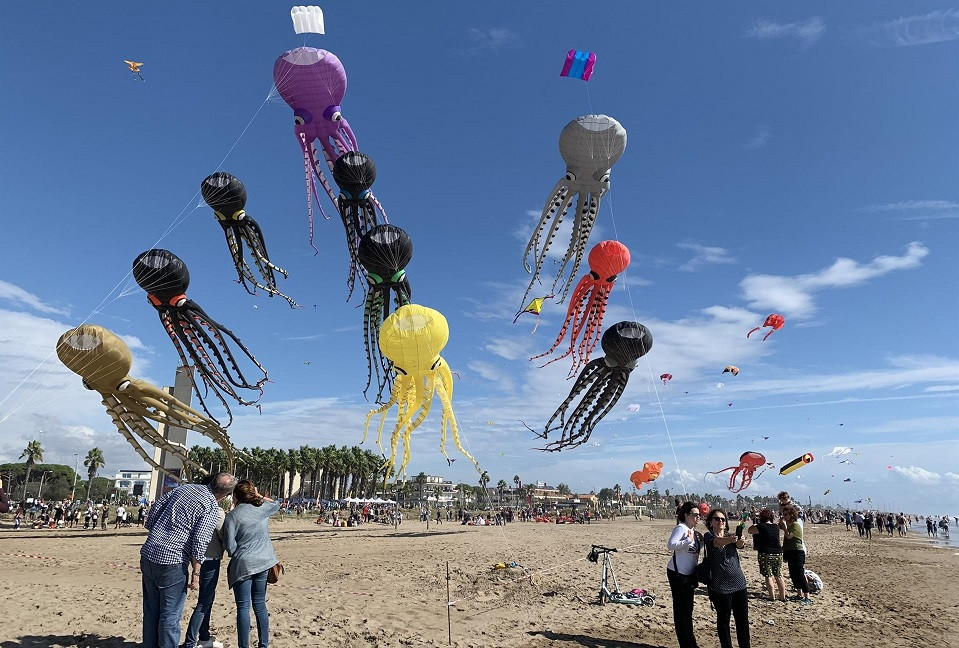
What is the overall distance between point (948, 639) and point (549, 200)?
10632 millimetres

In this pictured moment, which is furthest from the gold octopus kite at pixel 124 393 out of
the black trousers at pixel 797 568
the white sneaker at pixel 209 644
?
the black trousers at pixel 797 568

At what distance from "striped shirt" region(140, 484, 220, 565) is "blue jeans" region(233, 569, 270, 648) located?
469mm

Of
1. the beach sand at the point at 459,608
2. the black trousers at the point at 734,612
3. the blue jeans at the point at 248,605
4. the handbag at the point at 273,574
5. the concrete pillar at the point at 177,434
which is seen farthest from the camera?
the concrete pillar at the point at 177,434

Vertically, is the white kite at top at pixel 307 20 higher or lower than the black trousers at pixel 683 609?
higher

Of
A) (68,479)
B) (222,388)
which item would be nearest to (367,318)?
(222,388)

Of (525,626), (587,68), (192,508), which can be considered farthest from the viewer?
(587,68)

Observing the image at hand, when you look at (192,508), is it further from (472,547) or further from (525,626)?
(472,547)

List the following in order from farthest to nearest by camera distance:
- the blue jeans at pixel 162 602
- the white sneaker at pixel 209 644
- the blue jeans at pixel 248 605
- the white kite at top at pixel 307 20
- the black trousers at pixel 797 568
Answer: the white kite at top at pixel 307 20, the black trousers at pixel 797 568, the white sneaker at pixel 209 644, the blue jeans at pixel 248 605, the blue jeans at pixel 162 602

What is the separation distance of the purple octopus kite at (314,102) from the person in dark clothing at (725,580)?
11.7 m

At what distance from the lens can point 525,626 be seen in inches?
275

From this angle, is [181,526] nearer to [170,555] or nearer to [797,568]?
[170,555]

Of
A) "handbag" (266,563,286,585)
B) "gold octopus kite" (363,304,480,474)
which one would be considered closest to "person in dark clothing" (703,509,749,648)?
"handbag" (266,563,286,585)

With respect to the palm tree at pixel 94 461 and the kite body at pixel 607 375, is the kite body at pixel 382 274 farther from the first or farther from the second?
the palm tree at pixel 94 461

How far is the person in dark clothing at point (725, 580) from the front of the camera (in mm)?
5395
